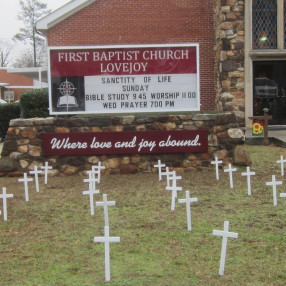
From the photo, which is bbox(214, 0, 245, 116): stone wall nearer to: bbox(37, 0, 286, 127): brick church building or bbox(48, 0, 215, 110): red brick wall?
bbox(37, 0, 286, 127): brick church building

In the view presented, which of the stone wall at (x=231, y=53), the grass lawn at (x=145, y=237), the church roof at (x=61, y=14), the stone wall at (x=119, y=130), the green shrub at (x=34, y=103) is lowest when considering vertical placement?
the grass lawn at (x=145, y=237)

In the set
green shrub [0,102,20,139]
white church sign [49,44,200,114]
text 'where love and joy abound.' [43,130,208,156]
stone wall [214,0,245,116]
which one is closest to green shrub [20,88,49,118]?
green shrub [0,102,20,139]

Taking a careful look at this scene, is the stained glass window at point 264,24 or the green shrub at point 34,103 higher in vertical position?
the stained glass window at point 264,24

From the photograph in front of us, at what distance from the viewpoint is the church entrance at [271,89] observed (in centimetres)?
1780

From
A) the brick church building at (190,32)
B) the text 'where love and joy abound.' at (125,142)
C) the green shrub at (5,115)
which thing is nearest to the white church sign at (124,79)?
the text 'where love and joy abound.' at (125,142)

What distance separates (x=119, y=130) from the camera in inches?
378

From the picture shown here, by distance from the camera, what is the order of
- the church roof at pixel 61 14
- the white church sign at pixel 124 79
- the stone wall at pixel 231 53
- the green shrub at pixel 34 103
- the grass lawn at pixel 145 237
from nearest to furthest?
the grass lawn at pixel 145 237 < the white church sign at pixel 124 79 < the stone wall at pixel 231 53 < the green shrub at pixel 34 103 < the church roof at pixel 61 14

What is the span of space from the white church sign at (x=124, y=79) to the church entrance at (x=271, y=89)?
855 centimetres

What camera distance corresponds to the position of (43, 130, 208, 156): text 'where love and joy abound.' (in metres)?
9.49

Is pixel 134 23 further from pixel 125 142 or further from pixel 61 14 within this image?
pixel 125 142

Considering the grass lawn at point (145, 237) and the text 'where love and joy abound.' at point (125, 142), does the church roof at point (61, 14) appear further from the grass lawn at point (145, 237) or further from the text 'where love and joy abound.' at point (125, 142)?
the grass lawn at point (145, 237)

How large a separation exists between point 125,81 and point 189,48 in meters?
A: 1.54

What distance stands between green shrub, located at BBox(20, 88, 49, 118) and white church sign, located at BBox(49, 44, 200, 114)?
686 centimetres

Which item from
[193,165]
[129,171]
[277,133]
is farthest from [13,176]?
[277,133]
